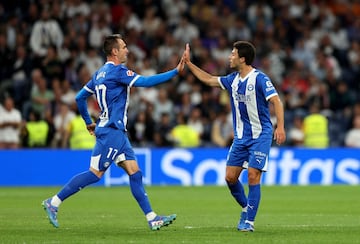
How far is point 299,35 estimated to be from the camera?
28.9 m

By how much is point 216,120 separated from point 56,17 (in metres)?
5.04

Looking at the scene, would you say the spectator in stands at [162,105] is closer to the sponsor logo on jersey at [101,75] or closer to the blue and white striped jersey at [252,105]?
the sponsor logo on jersey at [101,75]

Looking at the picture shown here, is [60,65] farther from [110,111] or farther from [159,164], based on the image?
[110,111]

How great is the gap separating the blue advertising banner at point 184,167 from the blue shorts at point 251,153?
11.5 metres

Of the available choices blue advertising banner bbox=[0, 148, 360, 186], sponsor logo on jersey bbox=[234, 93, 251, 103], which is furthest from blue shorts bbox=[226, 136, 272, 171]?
blue advertising banner bbox=[0, 148, 360, 186]

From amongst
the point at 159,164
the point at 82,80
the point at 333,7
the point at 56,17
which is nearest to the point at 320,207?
the point at 159,164

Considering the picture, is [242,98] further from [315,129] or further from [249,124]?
[315,129]

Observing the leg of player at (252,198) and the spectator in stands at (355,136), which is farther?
the spectator in stands at (355,136)

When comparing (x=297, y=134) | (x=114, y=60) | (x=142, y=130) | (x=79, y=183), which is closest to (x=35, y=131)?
(x=142, y=130)

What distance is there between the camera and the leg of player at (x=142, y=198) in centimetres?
1184

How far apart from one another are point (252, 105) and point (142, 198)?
5.84ft

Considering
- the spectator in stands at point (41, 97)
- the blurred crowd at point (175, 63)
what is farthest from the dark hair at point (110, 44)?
the spectator in stands at point (41, 97)

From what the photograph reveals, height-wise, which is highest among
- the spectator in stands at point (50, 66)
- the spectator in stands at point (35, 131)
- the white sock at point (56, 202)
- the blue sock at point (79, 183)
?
the spectator in stands at point (50, 66)

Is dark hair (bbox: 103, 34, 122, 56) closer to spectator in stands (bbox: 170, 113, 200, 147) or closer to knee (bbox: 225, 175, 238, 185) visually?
knee (bbox: 225, 175, 238, 185)
